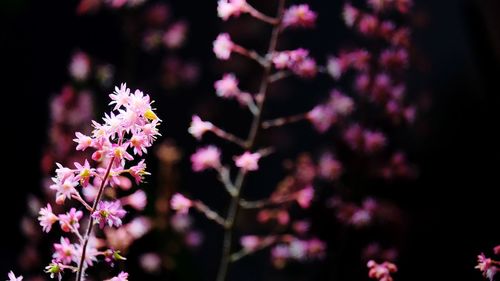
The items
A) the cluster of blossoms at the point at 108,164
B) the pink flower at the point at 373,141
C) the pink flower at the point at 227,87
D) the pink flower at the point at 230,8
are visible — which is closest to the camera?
the cluster of blossoms at the point at 108,164

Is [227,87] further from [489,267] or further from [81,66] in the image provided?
[81,66]

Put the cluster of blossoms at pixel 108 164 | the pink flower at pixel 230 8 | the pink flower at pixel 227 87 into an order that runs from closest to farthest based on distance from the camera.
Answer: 1. the cluster of blossoms at pixel 108 164
2. the pink flower at pixel 230 8
3. the pink flower at pixel 227 87

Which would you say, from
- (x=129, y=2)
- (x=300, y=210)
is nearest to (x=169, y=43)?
(x=129, y=2)

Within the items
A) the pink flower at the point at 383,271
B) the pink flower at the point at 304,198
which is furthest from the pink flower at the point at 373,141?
the pink flower at the point at 383,271

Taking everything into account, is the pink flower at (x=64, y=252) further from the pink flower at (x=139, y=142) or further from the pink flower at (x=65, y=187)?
the pink flower at (x=139, y=142)

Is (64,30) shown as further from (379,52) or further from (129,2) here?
(379,52)

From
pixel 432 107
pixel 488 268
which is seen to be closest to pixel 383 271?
pixel 488 268

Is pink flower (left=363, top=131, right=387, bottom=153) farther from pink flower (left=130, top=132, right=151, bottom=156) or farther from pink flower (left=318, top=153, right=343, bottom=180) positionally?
pink flower (left=130, top=132, right=151, bottom=156)

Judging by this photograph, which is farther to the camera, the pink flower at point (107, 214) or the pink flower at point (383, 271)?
the pink flower at point (383, 271)
